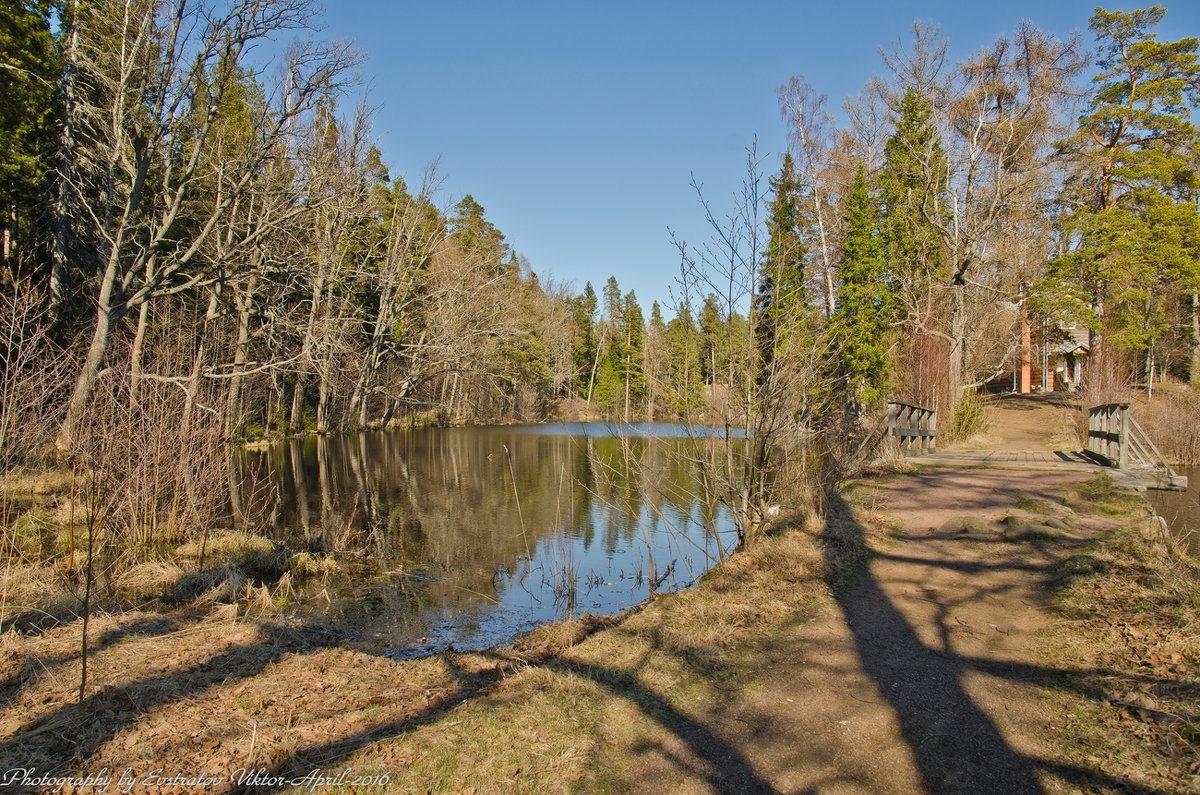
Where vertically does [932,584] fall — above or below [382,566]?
above

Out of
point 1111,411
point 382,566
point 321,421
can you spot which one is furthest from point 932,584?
point 321,421

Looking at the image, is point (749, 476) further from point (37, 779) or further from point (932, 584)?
point (37, 779)

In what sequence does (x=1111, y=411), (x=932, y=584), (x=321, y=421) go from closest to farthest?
(x=932, y=584), (x=1111, y=411), (x=321, y=421)

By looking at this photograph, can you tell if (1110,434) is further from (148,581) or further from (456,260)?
(456,260)

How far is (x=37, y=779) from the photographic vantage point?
3.17 metres

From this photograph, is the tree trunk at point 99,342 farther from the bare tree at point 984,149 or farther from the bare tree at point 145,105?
the bare tree at point 984,149

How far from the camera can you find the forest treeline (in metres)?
9.24

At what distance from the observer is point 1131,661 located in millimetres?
4043

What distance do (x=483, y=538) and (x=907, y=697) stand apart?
865cm

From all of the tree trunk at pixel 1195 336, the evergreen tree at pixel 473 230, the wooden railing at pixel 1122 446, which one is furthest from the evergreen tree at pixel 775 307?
the evergreen tree at pixel 473 230

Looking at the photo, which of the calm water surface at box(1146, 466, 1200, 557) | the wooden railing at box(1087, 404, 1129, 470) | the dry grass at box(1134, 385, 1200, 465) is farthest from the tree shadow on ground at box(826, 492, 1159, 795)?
the dry grass at box(1134, 385, 1200, 465)

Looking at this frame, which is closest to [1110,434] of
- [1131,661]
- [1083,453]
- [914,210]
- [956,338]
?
[1083,453]

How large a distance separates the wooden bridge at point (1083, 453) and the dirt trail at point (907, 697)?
6.16m

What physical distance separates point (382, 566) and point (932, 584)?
725cm
